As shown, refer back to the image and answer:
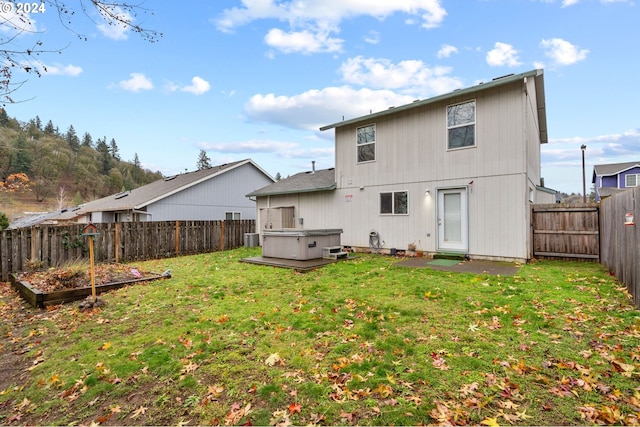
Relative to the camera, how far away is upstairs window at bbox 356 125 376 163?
1121 cm

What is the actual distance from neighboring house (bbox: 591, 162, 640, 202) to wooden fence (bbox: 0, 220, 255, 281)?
36.4 metres

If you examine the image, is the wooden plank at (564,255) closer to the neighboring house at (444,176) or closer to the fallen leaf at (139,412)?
the neighboring house at (444,176)

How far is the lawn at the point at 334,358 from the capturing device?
237 centimetres

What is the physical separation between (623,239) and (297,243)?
23.3 ft

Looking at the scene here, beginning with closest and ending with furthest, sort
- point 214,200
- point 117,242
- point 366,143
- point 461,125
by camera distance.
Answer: point 461,125 → point 117,242 → point 366,143 → point 214,200

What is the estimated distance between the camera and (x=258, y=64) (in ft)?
43.5

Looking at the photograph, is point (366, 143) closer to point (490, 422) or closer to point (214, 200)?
point (490, 422)

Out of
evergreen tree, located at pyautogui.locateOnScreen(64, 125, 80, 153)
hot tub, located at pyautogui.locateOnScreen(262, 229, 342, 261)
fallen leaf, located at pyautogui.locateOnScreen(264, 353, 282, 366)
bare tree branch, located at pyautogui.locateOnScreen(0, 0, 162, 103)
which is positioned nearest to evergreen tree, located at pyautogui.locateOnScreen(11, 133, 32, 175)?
bare tree branch, located at pyautogui.locateOnScreen(0, 0, 162, 103)

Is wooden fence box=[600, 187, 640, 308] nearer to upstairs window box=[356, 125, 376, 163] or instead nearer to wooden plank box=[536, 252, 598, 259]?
wooden plank box=[536, 252, 598, 259]

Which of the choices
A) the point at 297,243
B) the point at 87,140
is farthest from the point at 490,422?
the point at 87,140

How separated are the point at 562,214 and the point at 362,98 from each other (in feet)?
36.7

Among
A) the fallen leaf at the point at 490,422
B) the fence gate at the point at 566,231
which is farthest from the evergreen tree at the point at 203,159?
the fallen leaf at the point at 490,422

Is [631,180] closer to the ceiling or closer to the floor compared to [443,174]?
closer to the ceiling

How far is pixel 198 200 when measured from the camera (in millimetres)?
18984
